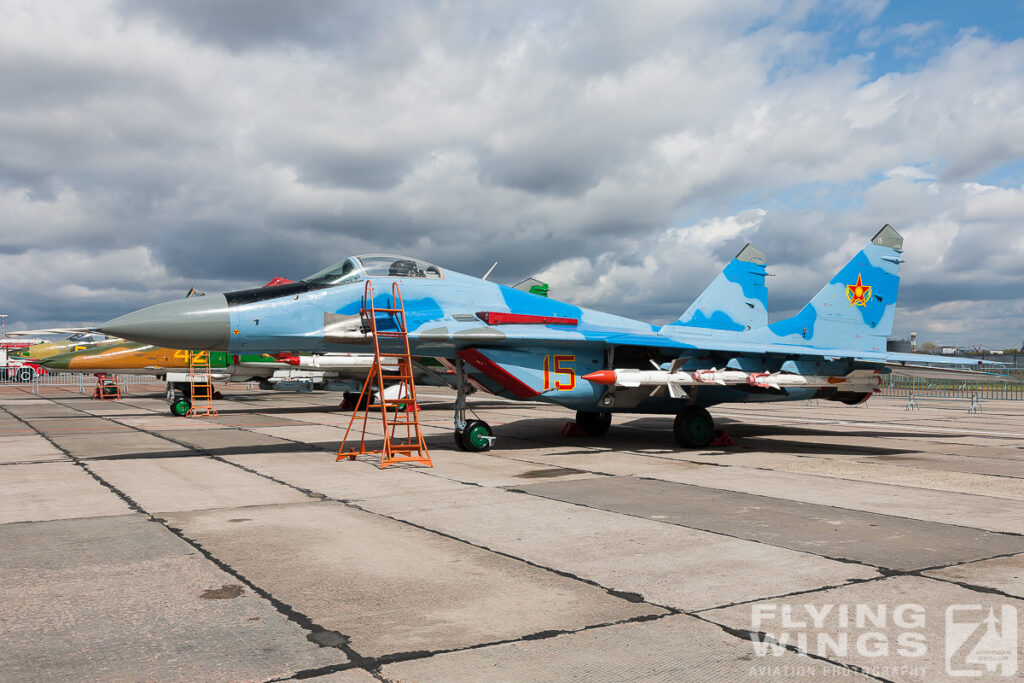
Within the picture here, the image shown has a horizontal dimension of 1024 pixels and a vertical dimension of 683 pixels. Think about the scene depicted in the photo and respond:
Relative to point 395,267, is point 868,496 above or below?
below

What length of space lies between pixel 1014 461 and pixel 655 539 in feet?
27.4

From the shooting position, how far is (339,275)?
35.4 feet

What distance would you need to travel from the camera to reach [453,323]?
11258 millimetres

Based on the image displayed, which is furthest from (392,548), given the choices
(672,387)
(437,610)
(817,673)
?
(672,387)

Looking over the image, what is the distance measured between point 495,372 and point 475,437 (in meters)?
1.15

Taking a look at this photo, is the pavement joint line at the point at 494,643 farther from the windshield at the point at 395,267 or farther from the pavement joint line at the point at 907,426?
the pavement joint line at the point at 907,426

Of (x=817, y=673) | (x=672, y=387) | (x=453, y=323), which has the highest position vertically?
(x=453, y=323)

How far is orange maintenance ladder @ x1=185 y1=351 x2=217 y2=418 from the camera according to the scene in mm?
20719

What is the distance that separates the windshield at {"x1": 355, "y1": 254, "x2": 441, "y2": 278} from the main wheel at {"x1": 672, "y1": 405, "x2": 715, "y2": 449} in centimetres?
509

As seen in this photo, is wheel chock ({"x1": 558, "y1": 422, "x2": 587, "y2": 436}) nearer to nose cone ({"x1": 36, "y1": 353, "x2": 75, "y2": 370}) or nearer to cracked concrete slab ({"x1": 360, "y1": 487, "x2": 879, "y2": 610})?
cracked concrete slab ({"x1": 360, "y1": 487, "x2": 879, "y2": 610})

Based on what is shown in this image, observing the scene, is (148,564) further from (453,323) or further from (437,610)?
(453,323)

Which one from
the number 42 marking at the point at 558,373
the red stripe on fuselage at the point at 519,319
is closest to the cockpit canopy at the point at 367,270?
the red stripe on fuselage at the point at 519,319

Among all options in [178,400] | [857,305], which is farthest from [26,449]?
[857,305]

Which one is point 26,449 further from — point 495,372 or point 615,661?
point 615,661
